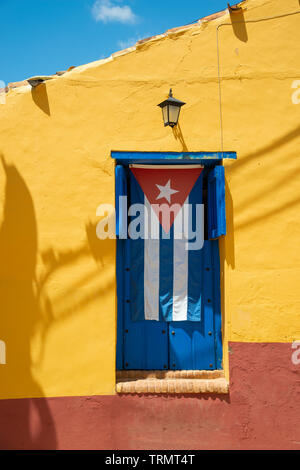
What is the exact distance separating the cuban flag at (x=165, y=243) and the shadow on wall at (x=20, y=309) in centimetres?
126

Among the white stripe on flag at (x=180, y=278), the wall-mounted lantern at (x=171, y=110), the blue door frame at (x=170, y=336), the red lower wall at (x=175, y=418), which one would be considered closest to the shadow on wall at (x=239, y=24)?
the wall-mounted lantern at (x=171, y=110)

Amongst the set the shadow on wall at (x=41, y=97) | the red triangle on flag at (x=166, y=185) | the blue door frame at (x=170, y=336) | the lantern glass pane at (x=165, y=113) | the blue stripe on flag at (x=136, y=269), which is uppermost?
the shadow on wall at (x=41, y=97)

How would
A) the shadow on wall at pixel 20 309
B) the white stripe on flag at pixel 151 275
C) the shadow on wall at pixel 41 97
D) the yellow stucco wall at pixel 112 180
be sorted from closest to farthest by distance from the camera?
the shadow on wall at pixel 20 309 → the yellow stucco wall at pixel 112 180 → the shadow on wall at pixel 41 97 → the white stripe on flag at pixel 151 275

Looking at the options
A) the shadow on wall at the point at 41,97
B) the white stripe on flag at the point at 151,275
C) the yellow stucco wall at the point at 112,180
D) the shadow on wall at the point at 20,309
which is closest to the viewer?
the shadow on wall at the point at 20,309

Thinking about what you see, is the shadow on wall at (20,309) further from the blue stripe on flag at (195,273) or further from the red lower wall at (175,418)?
the blue stripe on flag at (195,273)

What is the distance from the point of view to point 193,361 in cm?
528

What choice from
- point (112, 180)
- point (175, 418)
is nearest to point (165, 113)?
point (112, 180)

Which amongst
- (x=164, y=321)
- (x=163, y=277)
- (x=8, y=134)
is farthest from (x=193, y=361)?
(x=8, y=134)

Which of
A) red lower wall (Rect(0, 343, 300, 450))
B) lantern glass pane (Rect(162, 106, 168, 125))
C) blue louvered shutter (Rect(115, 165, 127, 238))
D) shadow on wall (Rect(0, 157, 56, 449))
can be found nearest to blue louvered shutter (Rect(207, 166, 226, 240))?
lantern glass pane (Rect(162, 106, 168, 125))

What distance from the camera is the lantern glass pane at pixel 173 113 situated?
16.1 feet

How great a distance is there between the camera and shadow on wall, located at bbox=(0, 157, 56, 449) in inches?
190

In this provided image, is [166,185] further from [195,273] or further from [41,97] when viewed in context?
[41,97]

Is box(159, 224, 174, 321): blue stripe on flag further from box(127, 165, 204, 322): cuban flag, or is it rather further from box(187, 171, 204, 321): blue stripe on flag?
box(187, 171, 204, 321): blue stripe on flag

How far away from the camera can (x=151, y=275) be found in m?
5.29
